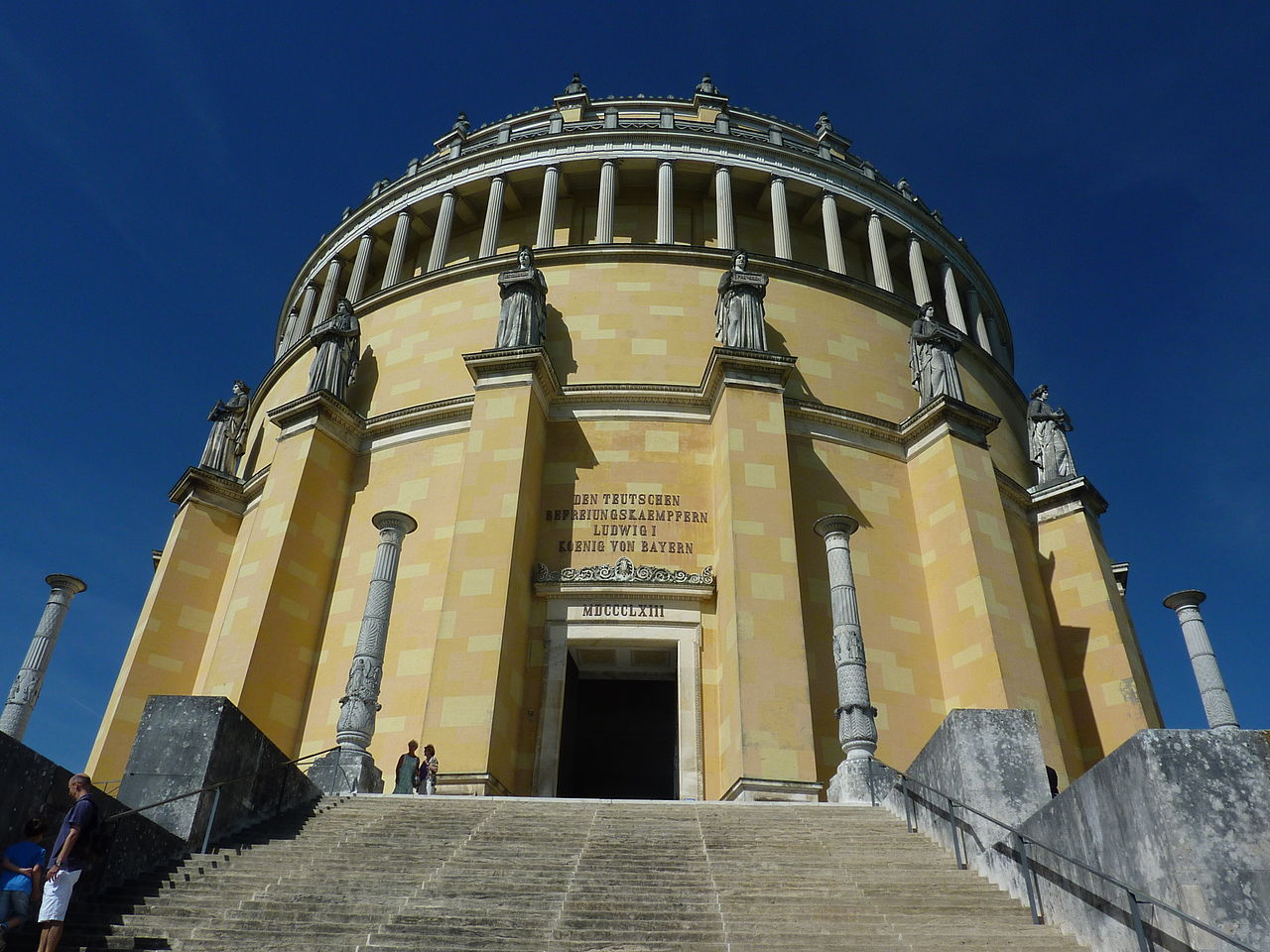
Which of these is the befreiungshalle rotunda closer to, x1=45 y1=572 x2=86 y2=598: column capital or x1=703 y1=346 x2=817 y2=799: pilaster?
x1=703 y1=346 x2=817 y2=799: pilaster

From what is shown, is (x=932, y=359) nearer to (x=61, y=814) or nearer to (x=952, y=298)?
(x=952, y=298)

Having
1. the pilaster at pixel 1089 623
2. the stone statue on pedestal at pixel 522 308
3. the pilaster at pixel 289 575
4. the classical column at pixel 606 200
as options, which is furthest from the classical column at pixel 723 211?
the pilaster at pixel 289 575

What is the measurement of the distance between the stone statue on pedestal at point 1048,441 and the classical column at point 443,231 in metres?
18.4

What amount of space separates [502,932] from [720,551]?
12.4 metres

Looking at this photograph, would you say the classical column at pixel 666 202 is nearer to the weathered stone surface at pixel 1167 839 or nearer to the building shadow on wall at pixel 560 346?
the building shadow on wall at pixel 560 346

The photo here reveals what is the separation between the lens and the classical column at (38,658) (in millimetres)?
19891

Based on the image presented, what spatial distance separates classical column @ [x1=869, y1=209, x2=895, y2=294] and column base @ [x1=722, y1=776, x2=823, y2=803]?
16.6m

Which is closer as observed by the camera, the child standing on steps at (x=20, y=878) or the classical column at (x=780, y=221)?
the child standing on steps at (x=20, y=878)

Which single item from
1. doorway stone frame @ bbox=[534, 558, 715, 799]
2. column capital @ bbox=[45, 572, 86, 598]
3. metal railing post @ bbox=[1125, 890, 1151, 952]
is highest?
column capital @ bbox=[45, 572, 86, 598]

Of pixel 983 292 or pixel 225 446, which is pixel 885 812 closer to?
pixel 225 446

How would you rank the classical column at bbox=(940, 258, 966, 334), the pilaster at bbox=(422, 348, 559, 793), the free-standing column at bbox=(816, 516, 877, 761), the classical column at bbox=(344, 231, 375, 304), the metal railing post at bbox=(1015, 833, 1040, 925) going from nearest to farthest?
1. the metal railing post at bbox=(1015, 833, 1040, 925)
2. the free-standing column at bbox=(816, 516, 877, 761)
3. the pilaster at bbox=(422, 348, 559, 793)
4. the classical column at bbox=(344, 231, 375, 304)
5. the classical column at bbox=(940, 258, 966, 334)

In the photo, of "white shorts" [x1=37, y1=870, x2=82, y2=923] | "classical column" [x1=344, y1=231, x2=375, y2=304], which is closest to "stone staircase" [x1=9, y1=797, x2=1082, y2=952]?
"white shorts" [x1=37, y1=870, x2=82, y2=923]

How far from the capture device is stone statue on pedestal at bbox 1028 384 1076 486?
26.1 m

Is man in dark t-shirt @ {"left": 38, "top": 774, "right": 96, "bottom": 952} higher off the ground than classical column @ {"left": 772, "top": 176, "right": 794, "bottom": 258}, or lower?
lower
